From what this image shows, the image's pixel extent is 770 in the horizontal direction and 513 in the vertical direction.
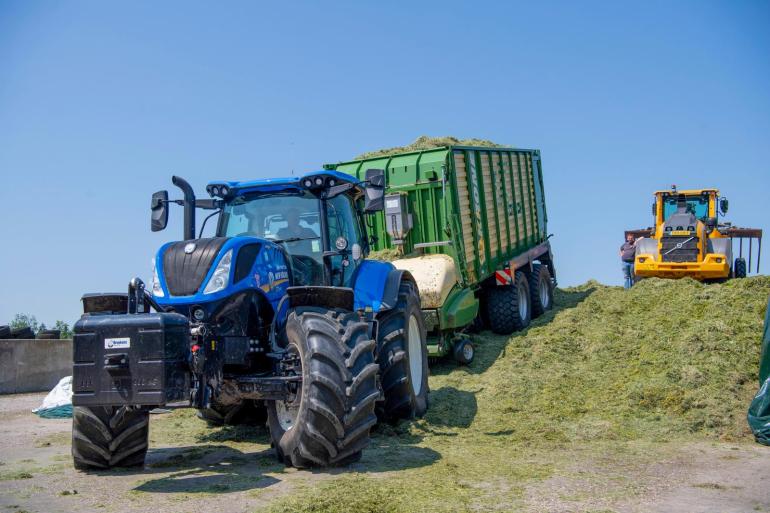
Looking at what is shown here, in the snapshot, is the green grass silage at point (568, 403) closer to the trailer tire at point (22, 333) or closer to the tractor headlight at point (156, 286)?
the tractor headlight at point (156, 286)

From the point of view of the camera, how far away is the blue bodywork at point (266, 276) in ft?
20.9

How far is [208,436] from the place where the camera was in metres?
8.07

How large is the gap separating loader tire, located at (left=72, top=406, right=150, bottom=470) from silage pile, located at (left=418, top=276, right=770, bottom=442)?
3051 millimetres

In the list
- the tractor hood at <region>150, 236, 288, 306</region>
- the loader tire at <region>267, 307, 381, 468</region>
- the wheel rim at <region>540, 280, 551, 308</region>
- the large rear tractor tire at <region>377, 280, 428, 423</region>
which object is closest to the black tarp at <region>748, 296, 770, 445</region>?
the large rear tractor tire at <region>377, 280, 428, 423</region>

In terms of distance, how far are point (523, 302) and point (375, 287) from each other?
610cm

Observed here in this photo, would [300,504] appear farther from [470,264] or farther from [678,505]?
[470,264]

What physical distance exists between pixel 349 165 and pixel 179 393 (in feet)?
24.2

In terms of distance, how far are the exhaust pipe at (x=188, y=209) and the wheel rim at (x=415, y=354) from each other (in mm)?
2499

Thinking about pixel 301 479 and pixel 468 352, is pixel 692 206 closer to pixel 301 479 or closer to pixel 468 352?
pixel 468 352

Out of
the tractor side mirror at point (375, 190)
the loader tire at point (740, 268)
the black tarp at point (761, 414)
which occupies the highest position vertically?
the tractor side mirror at point (375, 190)

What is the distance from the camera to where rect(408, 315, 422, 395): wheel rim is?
8602 millimetres

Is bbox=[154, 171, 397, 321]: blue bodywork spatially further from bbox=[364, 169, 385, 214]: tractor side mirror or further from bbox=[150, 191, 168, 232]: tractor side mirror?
bbox=[150, 191, 168, 232]: tractor side mirror

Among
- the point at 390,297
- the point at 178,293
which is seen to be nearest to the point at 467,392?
the point at 390,297

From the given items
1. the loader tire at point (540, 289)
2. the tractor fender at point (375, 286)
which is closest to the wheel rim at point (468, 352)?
the tractor fender at point (375, 286)
